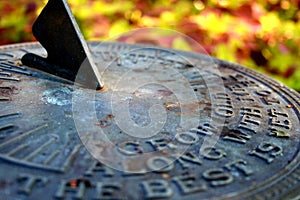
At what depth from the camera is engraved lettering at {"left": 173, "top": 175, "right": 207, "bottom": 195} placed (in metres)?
1.23

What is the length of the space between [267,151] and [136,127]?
491 millimetres

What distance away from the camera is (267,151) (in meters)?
1.49

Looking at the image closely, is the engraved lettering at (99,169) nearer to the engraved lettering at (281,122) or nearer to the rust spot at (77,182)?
the rust spot at (77,182)

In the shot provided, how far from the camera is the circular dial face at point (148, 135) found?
1.24m

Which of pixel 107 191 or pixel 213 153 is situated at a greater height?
pixel 213 153

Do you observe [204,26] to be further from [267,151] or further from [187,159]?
[187,159]

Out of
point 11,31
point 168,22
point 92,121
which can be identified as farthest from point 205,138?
point 11,31

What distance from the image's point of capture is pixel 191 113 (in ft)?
5.69

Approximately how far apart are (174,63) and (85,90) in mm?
672

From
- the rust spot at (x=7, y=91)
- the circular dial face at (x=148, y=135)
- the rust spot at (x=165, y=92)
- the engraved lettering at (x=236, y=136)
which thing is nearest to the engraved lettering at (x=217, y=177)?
the circular dial face at (x=148, y=135)

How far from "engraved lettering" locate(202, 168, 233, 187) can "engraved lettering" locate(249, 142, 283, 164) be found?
0.19 m

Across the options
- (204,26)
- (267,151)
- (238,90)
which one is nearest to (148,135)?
(267,151)

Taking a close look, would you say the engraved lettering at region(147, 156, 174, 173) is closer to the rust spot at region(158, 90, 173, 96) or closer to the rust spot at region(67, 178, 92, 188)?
the rust spot at region(67, 178, 92, 188)

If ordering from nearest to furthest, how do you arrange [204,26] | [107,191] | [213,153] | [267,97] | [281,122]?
1. [107,191]
2. [213,153]
3. [281,122]
4. [267,97]
5. [204,26]
